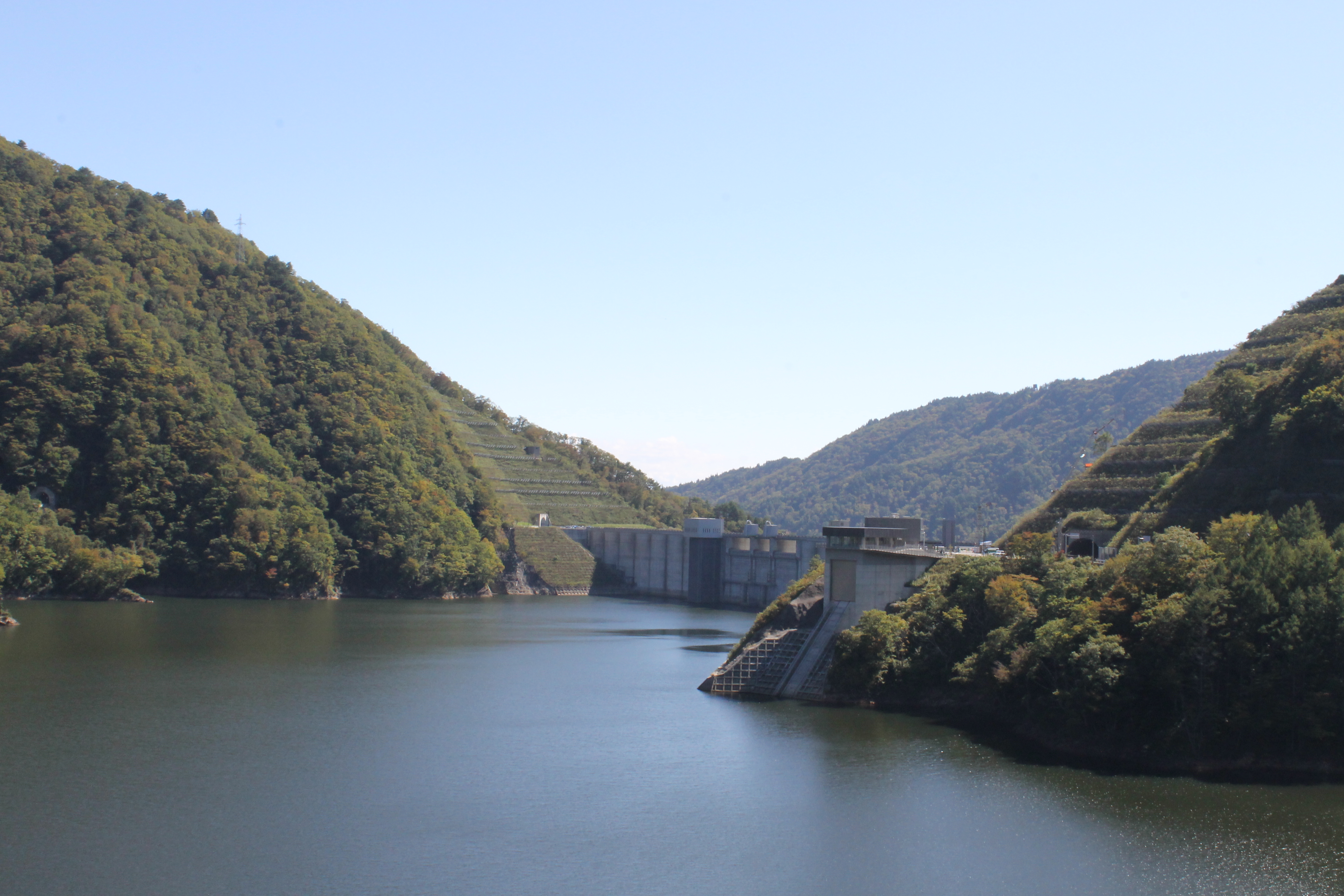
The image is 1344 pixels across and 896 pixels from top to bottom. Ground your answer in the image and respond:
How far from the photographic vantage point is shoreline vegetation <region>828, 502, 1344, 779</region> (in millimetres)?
40531

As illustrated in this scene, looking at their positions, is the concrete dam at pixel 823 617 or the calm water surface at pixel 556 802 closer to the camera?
the calm water surface at pixel 556 802

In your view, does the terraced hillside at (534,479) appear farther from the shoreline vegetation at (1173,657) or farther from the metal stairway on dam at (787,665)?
the shoreline vegetation at (1173,657)

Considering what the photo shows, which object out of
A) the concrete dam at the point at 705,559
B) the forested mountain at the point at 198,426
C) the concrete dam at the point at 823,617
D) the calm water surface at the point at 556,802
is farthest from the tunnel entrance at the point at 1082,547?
the forested mountain at the point at 198,426

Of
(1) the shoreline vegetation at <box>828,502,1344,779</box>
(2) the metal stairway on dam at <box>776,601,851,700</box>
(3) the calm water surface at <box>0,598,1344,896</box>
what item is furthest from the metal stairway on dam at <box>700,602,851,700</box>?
(1) the shoreline vegetation at <box>828,502,1344,779</box>

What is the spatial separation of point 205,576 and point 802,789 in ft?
277

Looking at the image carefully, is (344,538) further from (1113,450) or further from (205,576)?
(1113,450)

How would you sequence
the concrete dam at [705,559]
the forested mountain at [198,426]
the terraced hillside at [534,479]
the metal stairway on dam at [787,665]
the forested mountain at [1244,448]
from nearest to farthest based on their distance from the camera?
the metal stairway on dam at [787,665] → the forested mountain at [1244,448] → the forested mountain at [198,426] → the concrete dam at [705,559] → the terraced hillside at [534,479]

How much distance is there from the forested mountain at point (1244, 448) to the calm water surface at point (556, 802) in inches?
859

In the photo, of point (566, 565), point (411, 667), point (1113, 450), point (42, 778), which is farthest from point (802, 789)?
point (566, 565)

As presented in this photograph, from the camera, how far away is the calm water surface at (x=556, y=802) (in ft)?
105

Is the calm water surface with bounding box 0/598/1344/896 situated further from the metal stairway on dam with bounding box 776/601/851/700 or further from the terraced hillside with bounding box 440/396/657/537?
the terraced hillside with bounding box 440/396/657/537

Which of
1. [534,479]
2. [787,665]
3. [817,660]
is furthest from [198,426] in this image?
[817,660]

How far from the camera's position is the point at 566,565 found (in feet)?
461

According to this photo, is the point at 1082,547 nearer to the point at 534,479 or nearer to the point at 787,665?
the point at 787,665
